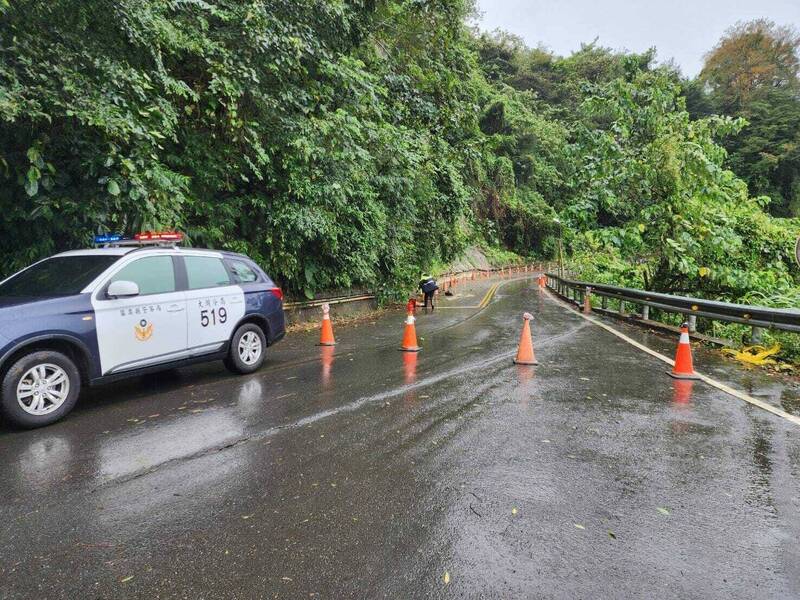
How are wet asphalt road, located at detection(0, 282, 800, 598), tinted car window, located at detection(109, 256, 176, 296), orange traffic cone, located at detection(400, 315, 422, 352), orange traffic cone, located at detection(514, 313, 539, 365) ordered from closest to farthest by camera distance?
wet asphalt road, located at detection(0, 282, 800, 598)
tinted car window, located at detection(109, 256, 176, 296)
orange traffic cone, located at detection(514, 313, 539, 365)
orange traffic cone, located at detection(400, 315, 422, 352)

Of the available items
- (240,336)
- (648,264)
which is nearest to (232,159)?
(240,336)

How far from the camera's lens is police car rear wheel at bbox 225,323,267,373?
767 centimetres

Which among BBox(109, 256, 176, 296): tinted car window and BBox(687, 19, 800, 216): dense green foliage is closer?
BBox(109, 256, 176, 296): tinted car window

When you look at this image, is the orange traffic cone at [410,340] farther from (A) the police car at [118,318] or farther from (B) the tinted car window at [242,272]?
(B) the tinted car window at [242,272]

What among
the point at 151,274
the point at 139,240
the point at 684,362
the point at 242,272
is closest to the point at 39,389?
the point at 151,274

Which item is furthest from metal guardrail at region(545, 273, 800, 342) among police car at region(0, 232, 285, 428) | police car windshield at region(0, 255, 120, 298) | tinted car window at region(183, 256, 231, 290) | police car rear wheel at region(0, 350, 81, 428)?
police car rear wheel at region(0, 350, 81, 428)

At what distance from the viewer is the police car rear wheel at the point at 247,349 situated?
25.2ft

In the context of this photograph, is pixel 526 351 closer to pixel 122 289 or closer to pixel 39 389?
pixel 122 289

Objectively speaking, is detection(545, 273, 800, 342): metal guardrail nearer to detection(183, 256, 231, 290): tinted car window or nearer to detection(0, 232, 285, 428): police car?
detection(0, 232, 285, 428): police car

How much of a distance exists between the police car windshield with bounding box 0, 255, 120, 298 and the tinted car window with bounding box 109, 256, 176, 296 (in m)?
0.21

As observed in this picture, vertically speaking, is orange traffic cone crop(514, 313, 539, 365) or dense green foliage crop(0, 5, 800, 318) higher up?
dense green foliage crop(0, 5, 800, 318)

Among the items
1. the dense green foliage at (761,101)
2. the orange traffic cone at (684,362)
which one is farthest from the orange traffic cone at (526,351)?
the dense green foliage at (761,101)

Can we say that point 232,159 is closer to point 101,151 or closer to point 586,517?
point 101,151

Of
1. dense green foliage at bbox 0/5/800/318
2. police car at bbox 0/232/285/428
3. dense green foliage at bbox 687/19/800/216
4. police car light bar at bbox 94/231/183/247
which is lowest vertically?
police car at bbox 0/232/285/428
